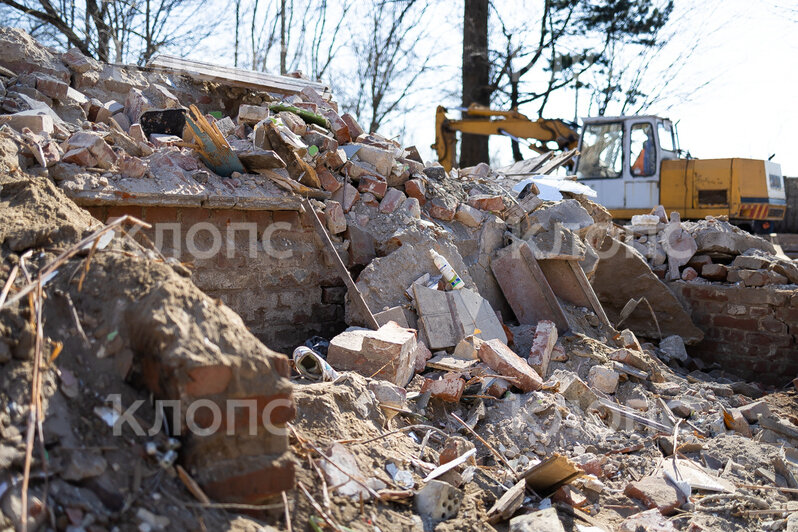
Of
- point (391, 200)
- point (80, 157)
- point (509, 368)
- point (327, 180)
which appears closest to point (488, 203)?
point (391, 200)

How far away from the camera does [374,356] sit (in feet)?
14.7

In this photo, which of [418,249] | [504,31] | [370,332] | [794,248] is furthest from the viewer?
[504,31]

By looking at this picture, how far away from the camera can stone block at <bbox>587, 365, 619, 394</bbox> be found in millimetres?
5566

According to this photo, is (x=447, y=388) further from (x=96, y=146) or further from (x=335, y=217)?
(x=96, y=146)

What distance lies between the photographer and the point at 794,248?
10.3 m

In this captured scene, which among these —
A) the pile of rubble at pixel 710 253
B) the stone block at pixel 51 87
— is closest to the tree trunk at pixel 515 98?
the pile of rubble at pixel 710 253

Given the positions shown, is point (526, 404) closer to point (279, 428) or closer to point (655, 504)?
point (655, 504)

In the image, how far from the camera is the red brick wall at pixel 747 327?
7926 millimetres

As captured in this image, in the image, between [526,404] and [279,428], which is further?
[526,404]

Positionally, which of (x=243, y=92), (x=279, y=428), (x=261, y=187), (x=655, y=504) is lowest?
(x=655, y=504)

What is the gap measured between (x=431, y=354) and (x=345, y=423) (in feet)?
5.82

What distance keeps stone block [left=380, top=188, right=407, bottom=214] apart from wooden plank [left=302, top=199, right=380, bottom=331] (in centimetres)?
70

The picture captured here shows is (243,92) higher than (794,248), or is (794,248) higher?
(243,92)

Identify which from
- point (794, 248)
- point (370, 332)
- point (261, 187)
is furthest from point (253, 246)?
point (794, 248)
